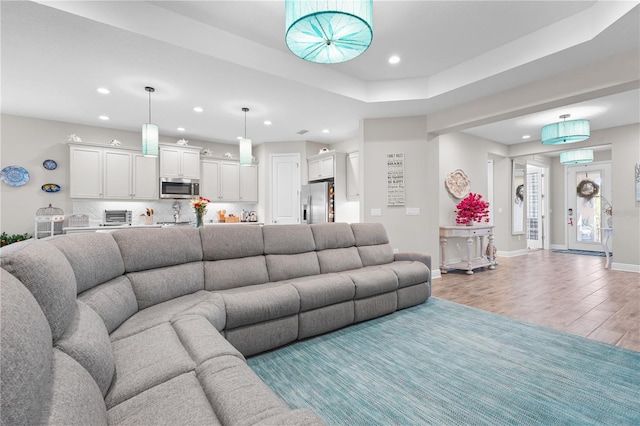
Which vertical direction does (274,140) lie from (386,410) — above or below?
above

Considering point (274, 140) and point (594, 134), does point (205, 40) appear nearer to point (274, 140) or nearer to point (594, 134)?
point (274, 140)

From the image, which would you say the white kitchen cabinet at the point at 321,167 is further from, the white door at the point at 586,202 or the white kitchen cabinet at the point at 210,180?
the white door at the point at 586,202

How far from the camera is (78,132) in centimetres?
511

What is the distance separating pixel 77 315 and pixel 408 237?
14.4 feet

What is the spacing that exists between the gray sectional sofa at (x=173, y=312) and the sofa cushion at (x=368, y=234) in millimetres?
29

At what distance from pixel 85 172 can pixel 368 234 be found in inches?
191

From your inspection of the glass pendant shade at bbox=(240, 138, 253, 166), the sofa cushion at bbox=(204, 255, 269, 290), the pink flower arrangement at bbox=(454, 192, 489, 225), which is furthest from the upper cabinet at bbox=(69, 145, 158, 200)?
the pink flower arrangement at bbox=(454, 192, 489, 225)

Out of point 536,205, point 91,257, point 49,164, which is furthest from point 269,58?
point 536,205

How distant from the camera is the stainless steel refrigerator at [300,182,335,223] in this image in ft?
Result: 19.6

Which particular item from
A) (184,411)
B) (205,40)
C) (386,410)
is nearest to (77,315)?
(184,411)

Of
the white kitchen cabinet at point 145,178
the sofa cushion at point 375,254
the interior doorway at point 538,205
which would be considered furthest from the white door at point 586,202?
the white kitchen cabinet at point 145,178

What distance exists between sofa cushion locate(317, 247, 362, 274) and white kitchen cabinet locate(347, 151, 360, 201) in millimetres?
2761

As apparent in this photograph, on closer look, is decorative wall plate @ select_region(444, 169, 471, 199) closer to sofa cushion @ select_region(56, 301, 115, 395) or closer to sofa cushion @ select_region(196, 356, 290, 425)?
sofa cushion @ select_region(196, 356, 290, 425)

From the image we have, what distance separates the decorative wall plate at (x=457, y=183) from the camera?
5.65 meters
